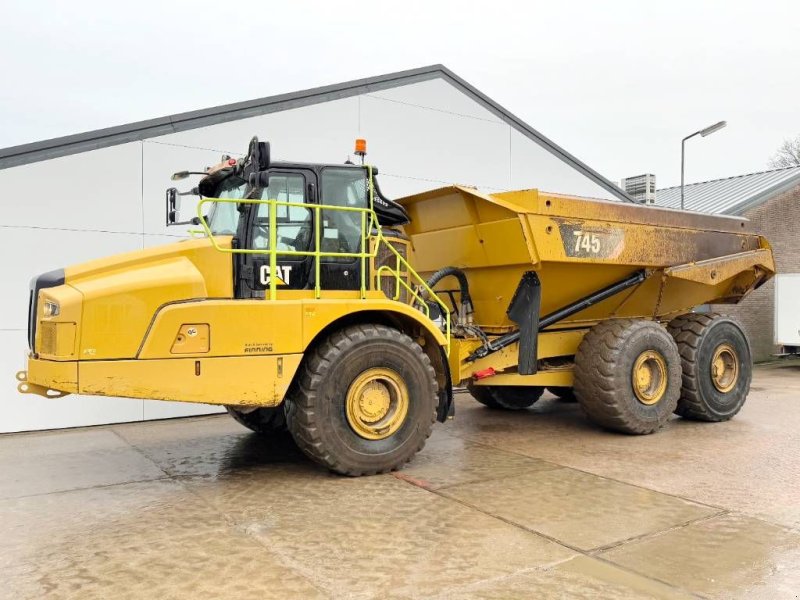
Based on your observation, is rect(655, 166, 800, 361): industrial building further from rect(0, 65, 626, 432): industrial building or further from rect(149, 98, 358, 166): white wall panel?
rect(149, 98, 358, 166): white wall panel

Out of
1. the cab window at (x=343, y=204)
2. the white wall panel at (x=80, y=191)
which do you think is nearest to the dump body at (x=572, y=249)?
the cab window at (x=343, y=204)

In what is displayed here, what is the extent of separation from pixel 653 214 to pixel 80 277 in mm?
5823

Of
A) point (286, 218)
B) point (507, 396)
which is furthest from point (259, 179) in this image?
point (507, 396)

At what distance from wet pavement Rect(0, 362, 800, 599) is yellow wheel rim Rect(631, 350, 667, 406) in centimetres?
46

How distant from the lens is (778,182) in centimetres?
1745

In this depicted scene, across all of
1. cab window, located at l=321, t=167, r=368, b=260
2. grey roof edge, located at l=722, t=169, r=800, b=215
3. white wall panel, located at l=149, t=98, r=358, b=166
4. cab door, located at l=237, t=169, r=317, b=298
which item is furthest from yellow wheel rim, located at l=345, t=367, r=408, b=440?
grey roof edge, located at l=722, t=169, r=800, b=215

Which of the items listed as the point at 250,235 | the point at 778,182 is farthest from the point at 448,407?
the point at 778,182

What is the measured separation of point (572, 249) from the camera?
22.5 feet

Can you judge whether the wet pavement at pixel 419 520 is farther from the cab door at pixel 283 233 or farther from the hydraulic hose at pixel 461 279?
the cab door at pixel 283 233

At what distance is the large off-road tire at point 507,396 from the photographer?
9039mm

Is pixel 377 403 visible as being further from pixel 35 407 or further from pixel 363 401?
pixel 35 407

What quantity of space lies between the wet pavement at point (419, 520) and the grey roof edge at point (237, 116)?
3.46 meters

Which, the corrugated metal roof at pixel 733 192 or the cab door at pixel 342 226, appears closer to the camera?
the cab door at pixel 342 226

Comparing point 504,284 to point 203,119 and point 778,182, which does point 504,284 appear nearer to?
point 203,119
